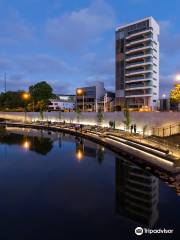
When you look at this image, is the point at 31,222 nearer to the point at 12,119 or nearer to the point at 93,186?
the point at 93,186

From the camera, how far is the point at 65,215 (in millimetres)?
15484

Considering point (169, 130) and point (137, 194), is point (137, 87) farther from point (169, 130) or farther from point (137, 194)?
point (137, 194)

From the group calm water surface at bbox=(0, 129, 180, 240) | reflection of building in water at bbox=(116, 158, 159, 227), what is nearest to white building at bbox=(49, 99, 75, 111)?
calm water surface at bbox=(0, 129, 180, 240)

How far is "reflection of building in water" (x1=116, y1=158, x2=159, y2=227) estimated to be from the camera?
1577 cm

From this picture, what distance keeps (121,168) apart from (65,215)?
40.9ft

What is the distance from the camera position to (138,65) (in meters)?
92.6

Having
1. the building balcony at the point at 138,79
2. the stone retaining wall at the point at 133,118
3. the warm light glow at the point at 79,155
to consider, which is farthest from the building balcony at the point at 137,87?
the warm light glow at the point at 79,155

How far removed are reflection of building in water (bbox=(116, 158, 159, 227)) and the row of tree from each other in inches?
2953

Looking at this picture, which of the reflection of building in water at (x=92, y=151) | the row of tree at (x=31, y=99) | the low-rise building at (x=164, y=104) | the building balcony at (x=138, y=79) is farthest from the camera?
the row of tree at (x=31, y=99)

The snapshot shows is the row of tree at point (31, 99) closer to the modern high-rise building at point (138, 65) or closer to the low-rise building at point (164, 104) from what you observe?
the modern high-rise building at point (138, 65)

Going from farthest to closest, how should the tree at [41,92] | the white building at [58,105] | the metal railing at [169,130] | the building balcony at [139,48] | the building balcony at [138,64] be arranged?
the white building at [58,105]
the tree at [41,92]
the building balcony at [138,64]
the building balcony at [139,48]
the metal railing at [169,130]

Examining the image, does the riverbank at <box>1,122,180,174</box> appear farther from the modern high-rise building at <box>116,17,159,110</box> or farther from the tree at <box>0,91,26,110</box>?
the tree at <box>0,91,26,110</box>

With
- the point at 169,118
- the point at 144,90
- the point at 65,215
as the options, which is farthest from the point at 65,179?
the point at 144,90

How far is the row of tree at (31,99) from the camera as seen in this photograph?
112m
